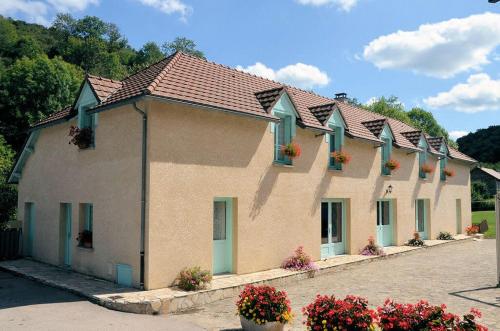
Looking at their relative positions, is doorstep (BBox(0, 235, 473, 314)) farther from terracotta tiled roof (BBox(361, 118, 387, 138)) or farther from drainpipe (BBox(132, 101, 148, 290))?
terracotta tiled roof (BBox(361, 118, 387, 138))

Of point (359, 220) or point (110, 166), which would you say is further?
point (359, 220)

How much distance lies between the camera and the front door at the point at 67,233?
14.3 m

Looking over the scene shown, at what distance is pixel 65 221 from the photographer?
14586 millimetres

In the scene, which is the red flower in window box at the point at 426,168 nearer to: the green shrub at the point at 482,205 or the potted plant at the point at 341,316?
the potted plant at the point at 341,316

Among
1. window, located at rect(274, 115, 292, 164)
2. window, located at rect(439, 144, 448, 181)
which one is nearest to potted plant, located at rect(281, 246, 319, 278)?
window, located at rect(274, 115, 292, 164)

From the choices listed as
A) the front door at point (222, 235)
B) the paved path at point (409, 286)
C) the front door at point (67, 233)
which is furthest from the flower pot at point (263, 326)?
the front door at point (67, 233)

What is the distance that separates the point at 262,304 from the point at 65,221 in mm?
9456

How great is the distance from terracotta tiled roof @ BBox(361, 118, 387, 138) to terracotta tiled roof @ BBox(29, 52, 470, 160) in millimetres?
1886

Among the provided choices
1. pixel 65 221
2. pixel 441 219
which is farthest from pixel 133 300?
pixel 441 219

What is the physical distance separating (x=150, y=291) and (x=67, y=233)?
5.72 meters

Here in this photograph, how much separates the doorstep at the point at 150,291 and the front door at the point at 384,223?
5.13 meters

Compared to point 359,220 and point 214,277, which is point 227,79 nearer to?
point 214,277

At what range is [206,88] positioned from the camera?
12.7m

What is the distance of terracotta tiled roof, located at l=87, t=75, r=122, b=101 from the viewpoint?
12461mm
